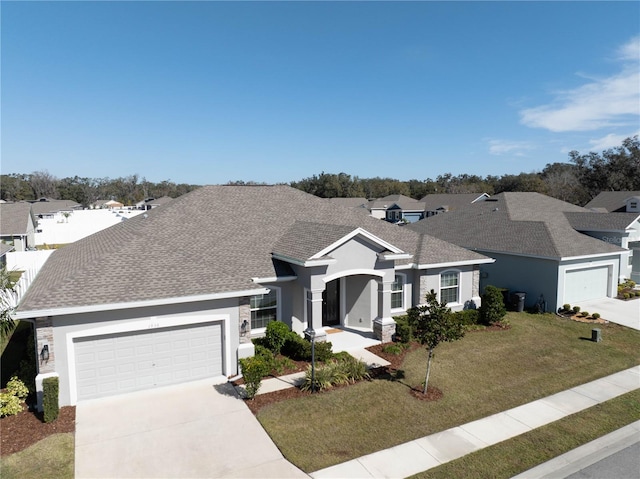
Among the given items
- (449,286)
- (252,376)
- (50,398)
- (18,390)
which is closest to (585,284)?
(449,286)

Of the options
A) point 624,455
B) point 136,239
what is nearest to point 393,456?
point 624,455

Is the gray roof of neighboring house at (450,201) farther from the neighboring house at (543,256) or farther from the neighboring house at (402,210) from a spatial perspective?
the neighboring house at (543,256)

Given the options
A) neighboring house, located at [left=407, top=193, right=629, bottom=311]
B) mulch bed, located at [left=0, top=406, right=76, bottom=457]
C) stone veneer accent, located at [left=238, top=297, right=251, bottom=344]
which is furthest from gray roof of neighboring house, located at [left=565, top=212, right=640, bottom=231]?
mulch bed, located at [left=0, top=406, right=76, bottom=457]

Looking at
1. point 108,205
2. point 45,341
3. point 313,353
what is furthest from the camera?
point 108,205

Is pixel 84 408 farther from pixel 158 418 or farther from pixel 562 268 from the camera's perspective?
pixel 562 268

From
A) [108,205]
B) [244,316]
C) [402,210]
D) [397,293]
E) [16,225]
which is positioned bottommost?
[397,293]

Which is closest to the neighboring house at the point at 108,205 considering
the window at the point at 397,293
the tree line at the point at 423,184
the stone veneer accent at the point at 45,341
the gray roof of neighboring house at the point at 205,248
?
the tree line at the point at 423,184

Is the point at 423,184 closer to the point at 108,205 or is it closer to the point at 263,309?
the point at 108,205
